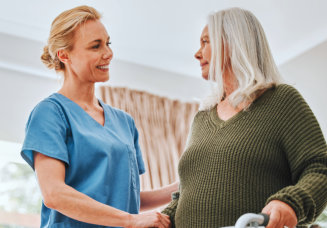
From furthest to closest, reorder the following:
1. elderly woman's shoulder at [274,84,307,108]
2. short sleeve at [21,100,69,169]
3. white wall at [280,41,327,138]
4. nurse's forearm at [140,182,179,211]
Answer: white wall at [280,41,327,138]
nurse's forearm at [140,182,179,211]
short sleeve at [21,100,69,169]
elderly woman's shoulder at [274,84,307,108]

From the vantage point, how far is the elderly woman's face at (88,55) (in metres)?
1.79

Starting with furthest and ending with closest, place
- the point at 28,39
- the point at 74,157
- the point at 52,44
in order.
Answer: the point at 28,39
the point at 52,44
the point at 74,157

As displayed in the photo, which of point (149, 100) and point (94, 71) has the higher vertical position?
point (94, 71)

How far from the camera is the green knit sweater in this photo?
1.19 meters

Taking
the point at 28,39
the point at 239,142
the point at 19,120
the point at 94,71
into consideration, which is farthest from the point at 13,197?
the point at 239,142

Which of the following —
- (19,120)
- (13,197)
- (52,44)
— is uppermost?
(52,44)

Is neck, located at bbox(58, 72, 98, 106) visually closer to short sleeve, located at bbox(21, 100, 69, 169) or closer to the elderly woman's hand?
short sleeve, located at bbox(21, 100, 69, 169)

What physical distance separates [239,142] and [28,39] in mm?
2605

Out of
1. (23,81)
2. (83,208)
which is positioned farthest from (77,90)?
(23,81)

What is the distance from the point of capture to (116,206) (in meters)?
1.61

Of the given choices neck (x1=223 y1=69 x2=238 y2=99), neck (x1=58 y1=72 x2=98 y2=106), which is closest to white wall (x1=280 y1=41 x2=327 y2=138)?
neck (x1=223 y1=69 x2=238 y2=99)

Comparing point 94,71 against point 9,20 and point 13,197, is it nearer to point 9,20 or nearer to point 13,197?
point 9,20

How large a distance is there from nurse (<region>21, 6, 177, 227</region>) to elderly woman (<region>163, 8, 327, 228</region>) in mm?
217

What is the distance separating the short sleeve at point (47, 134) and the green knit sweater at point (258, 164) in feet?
1.52
